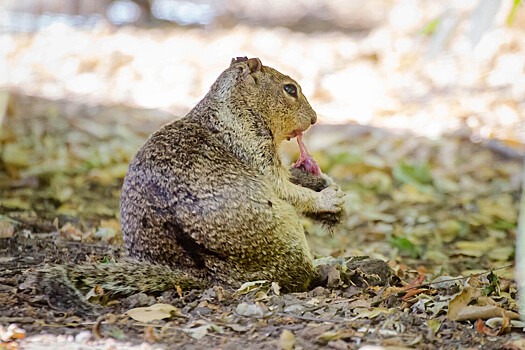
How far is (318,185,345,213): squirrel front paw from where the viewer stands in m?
4.84

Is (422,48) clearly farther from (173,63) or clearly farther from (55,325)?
(55,325)

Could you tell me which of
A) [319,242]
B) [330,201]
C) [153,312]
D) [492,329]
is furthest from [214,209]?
[319,242]

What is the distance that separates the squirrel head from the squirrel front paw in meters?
0.42

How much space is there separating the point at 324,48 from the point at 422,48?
54.0 inches

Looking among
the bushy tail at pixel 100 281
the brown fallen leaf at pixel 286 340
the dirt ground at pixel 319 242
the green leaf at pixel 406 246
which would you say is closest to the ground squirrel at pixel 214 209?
the bushy tail at pixel 100 281

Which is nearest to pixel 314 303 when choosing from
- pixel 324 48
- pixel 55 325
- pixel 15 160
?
pixel 55 325

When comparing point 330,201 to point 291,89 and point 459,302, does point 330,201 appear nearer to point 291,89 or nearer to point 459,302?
point 291,89

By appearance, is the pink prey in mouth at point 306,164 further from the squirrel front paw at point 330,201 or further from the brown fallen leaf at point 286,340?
the brown fallen leaf at point 286,340

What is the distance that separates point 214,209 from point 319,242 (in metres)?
2.67

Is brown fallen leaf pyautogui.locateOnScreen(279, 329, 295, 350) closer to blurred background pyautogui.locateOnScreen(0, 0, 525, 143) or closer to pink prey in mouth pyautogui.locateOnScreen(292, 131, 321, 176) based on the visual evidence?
pink prey in mouth pyautogui.locateOnScreen(292, 131, 321, 176)

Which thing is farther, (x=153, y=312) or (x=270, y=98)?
→ (x=270, y=98)

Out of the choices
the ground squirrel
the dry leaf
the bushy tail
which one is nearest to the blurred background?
the ground squirrel

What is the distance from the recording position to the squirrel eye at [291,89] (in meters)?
5.02

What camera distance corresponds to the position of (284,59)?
11242mm
